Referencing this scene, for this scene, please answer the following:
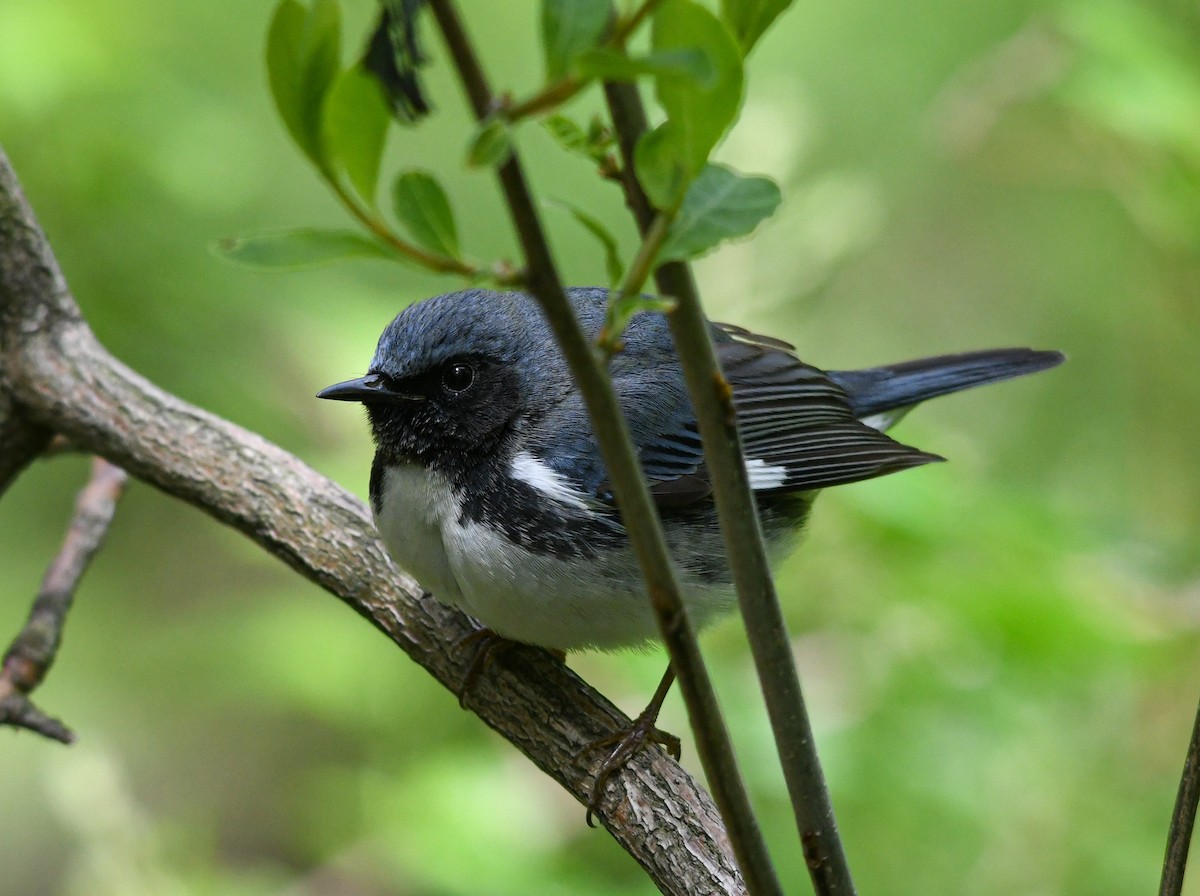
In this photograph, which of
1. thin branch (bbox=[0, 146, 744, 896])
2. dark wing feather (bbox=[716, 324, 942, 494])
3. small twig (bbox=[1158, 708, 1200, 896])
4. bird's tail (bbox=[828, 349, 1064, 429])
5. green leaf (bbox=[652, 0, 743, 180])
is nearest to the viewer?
green leaf (bbox=[652, 0, 743, 180])

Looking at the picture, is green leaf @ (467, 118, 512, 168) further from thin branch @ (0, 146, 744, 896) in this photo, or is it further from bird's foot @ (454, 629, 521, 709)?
bird's foot @ (454, 629, 521, 709)

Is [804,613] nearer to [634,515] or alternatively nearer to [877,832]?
[877,832]

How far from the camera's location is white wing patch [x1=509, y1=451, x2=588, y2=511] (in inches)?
109

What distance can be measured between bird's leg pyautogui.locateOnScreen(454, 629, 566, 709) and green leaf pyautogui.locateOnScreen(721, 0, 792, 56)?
2.05 m

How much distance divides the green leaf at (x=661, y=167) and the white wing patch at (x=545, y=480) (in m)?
1.82

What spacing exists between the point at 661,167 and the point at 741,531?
0.36 metres

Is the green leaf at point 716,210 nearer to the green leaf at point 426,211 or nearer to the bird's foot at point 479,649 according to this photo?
the green leaf at point 426,211

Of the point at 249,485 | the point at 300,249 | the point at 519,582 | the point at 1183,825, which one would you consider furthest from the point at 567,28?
the point at 249,485

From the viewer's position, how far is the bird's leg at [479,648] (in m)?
2.83

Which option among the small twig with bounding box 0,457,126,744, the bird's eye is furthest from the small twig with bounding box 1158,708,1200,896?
the small twig with bounding box 0,457,126,744

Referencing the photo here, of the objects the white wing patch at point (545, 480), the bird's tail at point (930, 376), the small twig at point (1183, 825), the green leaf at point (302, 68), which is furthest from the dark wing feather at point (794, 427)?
the green leaf at point (302, 68)

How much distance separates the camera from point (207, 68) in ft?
18.3

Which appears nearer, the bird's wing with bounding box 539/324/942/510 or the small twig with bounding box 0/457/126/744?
the small twig with bounding box 0/457/126/744

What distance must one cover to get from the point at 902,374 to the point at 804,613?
850 mm
